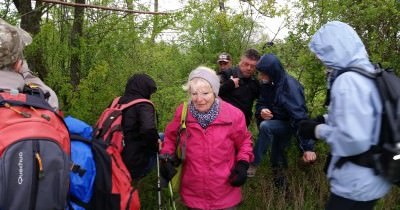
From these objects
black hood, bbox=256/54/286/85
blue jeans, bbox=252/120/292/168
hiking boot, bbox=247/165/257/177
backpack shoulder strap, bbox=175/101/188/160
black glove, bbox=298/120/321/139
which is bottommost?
hiking boot, bbox=247/165/257/177

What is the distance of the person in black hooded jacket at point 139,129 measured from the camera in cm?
385

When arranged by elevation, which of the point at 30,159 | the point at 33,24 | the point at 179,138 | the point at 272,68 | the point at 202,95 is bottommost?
the point at 179,138

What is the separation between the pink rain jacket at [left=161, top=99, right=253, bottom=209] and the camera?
129 inches

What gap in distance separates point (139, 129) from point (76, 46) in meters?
1.64

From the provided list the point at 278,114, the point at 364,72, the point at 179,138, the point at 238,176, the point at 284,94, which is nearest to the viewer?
the point at 364,72

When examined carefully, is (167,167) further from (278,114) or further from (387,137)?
(278,114)

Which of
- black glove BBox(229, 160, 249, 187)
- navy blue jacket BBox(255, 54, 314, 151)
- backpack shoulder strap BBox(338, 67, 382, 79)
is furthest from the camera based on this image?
navy blue jacket BBox(255, 54, 314, 151)

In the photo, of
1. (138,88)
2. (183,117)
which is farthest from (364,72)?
(138,88)

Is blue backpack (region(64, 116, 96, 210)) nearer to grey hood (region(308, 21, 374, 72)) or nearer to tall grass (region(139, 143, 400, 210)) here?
grey hood (region(308, 21, 374, 72))

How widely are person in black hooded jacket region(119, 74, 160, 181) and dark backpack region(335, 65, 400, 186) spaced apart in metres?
1.92

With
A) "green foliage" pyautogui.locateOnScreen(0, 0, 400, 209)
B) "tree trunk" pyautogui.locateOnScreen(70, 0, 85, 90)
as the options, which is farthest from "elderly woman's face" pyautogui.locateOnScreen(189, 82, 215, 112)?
"tree trunk" pyautogui.locateOnScreen(70, 0, 85, 90)

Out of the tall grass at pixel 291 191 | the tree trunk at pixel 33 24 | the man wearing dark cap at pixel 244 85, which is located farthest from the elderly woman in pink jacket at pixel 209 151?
the tree trunk at pixel 33 24

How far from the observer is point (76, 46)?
4930 millimetres

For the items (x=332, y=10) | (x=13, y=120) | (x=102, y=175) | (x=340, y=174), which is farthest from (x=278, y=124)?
(x=13, y=120)
